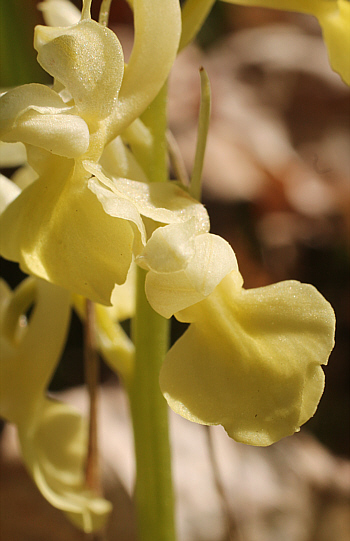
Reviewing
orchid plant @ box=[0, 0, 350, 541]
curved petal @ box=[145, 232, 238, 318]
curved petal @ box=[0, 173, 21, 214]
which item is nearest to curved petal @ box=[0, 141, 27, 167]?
curved petal @ box=[0, 173, 21, 214]

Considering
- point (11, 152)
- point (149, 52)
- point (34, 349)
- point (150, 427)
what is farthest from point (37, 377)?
point (149, 52)

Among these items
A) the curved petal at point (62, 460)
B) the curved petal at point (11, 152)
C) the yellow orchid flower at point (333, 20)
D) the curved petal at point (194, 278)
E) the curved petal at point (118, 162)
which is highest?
the yellow orchid flower at point (333, 20)

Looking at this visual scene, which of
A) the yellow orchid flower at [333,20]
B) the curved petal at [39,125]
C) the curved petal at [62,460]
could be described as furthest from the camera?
the curved petal at [62,460]

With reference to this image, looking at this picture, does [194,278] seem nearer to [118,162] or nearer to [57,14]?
[118,162]

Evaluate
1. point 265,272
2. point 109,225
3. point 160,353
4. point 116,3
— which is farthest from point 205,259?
point 116,3

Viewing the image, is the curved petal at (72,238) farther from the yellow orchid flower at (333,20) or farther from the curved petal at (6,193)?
the yellow orchid flower at (333,20)

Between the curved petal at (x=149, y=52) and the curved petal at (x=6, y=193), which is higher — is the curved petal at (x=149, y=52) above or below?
above

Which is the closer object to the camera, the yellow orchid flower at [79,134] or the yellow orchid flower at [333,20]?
the yellow orchid flower at [79,134]

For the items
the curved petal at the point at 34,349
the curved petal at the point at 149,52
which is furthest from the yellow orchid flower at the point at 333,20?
the curved petal at the point at 34,349
